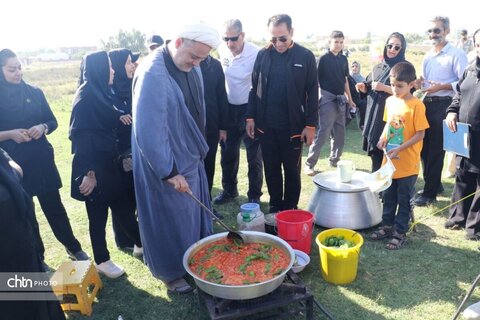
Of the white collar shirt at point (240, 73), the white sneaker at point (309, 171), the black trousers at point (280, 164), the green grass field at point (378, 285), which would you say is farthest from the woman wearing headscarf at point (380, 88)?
the white sneaker at point (309, 171)

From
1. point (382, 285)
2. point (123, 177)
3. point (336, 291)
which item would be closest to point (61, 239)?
point (123, 177)

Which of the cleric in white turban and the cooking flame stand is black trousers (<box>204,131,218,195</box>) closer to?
the cleric in white turban

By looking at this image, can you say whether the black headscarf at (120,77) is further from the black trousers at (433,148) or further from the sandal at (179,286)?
the black trousers at (433,148)

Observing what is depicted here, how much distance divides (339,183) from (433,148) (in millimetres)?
1402

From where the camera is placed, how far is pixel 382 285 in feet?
10.4

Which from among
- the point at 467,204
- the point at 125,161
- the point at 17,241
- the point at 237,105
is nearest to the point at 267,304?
the point at 17,241

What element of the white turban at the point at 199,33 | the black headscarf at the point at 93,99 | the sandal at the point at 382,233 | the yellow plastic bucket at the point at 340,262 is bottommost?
the sandal at the point at 382,233

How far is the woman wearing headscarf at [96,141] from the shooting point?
3092 mm

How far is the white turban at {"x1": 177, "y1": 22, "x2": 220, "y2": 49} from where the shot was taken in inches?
102

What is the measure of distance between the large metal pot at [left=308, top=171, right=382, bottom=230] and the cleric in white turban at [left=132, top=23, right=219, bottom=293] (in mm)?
1414

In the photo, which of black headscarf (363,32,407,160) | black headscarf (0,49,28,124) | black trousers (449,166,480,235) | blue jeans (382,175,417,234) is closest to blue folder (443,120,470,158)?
black trousers (449,166,480,235)

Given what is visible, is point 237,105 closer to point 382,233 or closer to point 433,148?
point 382,233

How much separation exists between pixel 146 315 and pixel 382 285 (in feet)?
6.57

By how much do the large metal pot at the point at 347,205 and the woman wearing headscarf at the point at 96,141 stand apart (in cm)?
214
